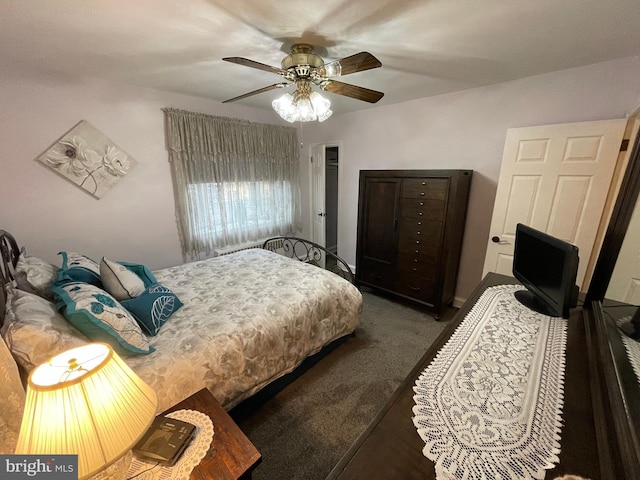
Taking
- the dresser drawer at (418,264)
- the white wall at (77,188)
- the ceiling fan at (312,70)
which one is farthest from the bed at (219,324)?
the ceiling fan at (312,70)

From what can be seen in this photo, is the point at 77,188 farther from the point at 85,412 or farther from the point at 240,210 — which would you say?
the point at 85,412

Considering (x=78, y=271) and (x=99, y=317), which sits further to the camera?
(x=78, y=271)

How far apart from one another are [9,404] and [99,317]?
0.49 meters

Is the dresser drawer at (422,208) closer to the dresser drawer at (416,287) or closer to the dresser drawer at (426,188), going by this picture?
the dresser drawer at (426,188)

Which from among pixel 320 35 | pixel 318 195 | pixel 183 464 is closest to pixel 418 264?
pixel 318 195

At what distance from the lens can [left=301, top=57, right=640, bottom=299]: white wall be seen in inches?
80.4

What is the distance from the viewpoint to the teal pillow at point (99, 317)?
1193mm

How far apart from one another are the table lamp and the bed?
591 millimetres

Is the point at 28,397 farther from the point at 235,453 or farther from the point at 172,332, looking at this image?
the point at 172,332

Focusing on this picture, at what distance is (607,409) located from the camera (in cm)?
74

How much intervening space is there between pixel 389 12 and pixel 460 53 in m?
0.82

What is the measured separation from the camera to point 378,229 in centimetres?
312

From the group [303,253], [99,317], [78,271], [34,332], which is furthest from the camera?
[303,253]

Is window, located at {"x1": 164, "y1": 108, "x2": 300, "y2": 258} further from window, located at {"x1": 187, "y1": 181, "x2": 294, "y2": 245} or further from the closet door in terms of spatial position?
the closet door
